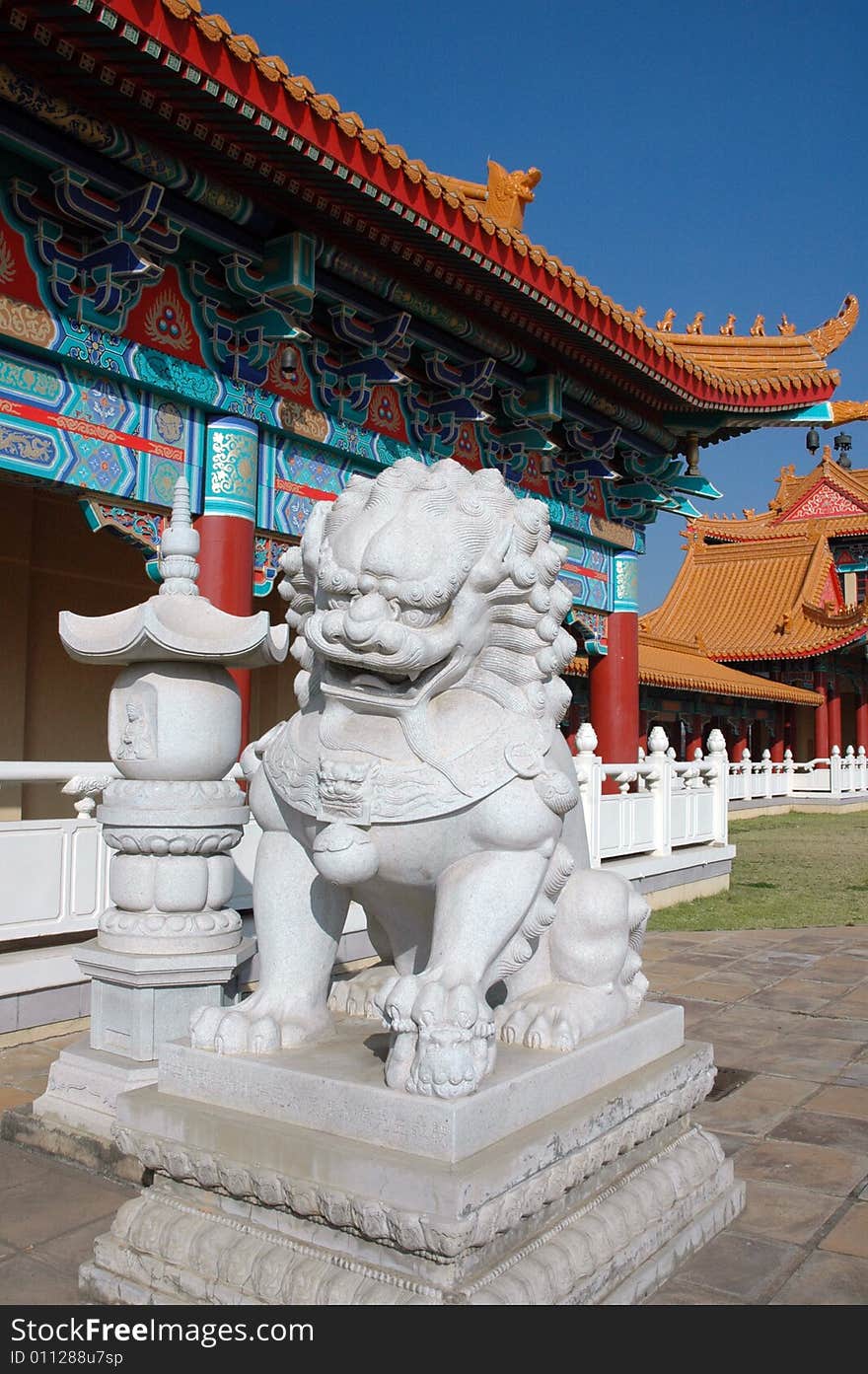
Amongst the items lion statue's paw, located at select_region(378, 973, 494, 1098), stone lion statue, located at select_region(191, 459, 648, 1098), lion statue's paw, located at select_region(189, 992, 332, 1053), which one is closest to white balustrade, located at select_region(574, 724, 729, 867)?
stone lion statue, located at select_region(191, 459, 648, 1098)

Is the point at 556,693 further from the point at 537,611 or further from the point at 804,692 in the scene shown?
the point at 804,692

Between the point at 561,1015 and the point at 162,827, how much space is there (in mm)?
1365

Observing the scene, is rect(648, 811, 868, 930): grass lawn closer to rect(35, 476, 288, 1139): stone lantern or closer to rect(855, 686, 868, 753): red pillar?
rect(35, 476, 288, 1139): stone lantern

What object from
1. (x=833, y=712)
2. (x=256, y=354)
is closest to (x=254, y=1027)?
(x=256, y=354)

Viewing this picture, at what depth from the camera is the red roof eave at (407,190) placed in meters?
4.03

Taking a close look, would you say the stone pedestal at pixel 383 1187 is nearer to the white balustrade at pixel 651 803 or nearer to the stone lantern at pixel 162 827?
the stone lantern at pixel 162 827

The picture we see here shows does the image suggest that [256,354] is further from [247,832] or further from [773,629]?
[773,629]

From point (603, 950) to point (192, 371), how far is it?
4.29 meters

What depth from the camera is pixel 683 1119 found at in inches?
99.9

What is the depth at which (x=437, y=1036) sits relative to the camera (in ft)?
6.09

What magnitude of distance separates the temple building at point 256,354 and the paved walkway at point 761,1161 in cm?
238

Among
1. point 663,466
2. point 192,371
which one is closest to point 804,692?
point 663,466

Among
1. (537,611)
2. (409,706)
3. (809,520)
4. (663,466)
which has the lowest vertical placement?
(409,706)

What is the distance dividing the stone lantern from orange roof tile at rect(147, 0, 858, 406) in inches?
96.6
